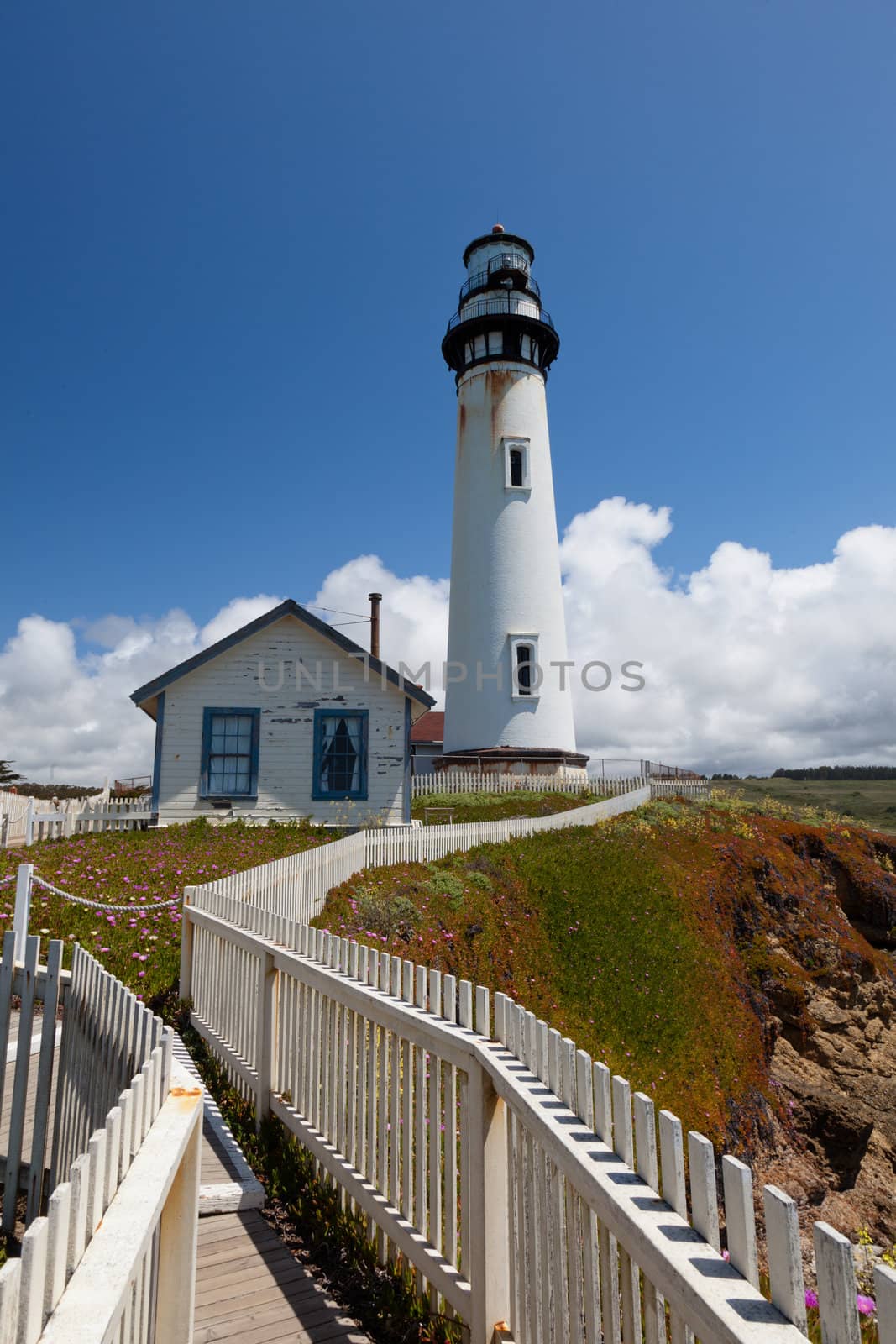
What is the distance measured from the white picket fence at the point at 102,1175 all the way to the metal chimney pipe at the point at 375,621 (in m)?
24.9

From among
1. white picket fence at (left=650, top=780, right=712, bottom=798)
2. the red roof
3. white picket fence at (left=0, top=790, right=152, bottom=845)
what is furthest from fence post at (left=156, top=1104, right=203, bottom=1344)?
the red roof

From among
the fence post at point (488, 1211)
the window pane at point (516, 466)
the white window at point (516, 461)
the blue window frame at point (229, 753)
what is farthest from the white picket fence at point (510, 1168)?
the window pane at point (516, 466)

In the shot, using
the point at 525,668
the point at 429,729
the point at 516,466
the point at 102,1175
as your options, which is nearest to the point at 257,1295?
the point at 102,1175

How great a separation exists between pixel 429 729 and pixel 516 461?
59.2 feet

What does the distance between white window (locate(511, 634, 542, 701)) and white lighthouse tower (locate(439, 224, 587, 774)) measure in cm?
3

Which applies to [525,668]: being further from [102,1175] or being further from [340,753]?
[102,1175]

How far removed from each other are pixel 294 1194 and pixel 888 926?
20816mm

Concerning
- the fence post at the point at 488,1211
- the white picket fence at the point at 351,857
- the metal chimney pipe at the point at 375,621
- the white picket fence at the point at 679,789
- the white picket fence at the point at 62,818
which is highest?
the metal chimney pipe at the point at 375,621

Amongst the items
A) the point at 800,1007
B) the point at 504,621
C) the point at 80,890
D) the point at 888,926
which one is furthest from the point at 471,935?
the point at 504,621

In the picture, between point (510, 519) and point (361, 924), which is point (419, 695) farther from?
point (510, 519)

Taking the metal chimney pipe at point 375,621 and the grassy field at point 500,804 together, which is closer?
the grassy field at point 500,804

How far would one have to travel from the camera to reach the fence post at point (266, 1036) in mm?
5594

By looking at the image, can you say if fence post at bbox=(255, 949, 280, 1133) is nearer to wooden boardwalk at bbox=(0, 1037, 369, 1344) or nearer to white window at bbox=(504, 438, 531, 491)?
wooden boardwalk at bbox=(0, 1037, 369, 1344)

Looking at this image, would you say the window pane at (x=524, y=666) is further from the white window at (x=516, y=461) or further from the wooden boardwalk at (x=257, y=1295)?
the wooden boardwalk at (x=257, y=1295)
